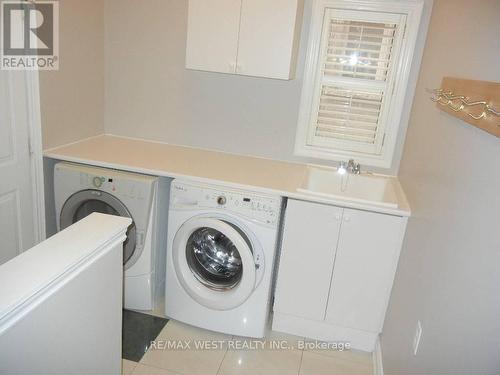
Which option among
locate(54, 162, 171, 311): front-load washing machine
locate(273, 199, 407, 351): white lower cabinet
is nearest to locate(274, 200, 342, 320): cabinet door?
locate(273, 199, 407, 351): white lower cabinet

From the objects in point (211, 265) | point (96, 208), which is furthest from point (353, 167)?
point (96, 208)

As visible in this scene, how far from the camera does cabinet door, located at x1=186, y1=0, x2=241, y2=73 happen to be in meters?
2.36

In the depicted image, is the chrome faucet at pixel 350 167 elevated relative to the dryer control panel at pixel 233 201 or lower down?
elevated

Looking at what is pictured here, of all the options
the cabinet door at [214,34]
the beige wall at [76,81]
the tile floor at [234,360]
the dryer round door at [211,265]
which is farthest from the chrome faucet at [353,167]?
the beige wall at [76,81]

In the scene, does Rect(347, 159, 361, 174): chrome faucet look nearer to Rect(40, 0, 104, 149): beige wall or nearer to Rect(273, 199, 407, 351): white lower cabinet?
Rect(273, 199, 407, 351): white lower cabinet

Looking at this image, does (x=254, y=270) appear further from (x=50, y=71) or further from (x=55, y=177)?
(x=50, y=71)

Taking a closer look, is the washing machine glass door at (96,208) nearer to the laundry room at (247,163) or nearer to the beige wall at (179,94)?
the laundry room at (247,163)

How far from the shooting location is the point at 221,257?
97.9 inches

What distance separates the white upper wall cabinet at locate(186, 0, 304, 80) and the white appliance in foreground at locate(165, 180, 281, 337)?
78 cm

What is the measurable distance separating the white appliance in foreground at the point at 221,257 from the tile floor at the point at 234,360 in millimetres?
102

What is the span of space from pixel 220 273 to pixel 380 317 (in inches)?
39.4

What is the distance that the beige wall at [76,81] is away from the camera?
2.44m

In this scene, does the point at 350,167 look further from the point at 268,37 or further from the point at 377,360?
the point at 377,360

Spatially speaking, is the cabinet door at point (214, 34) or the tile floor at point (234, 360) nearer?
the tile floor at point (234, 360)
